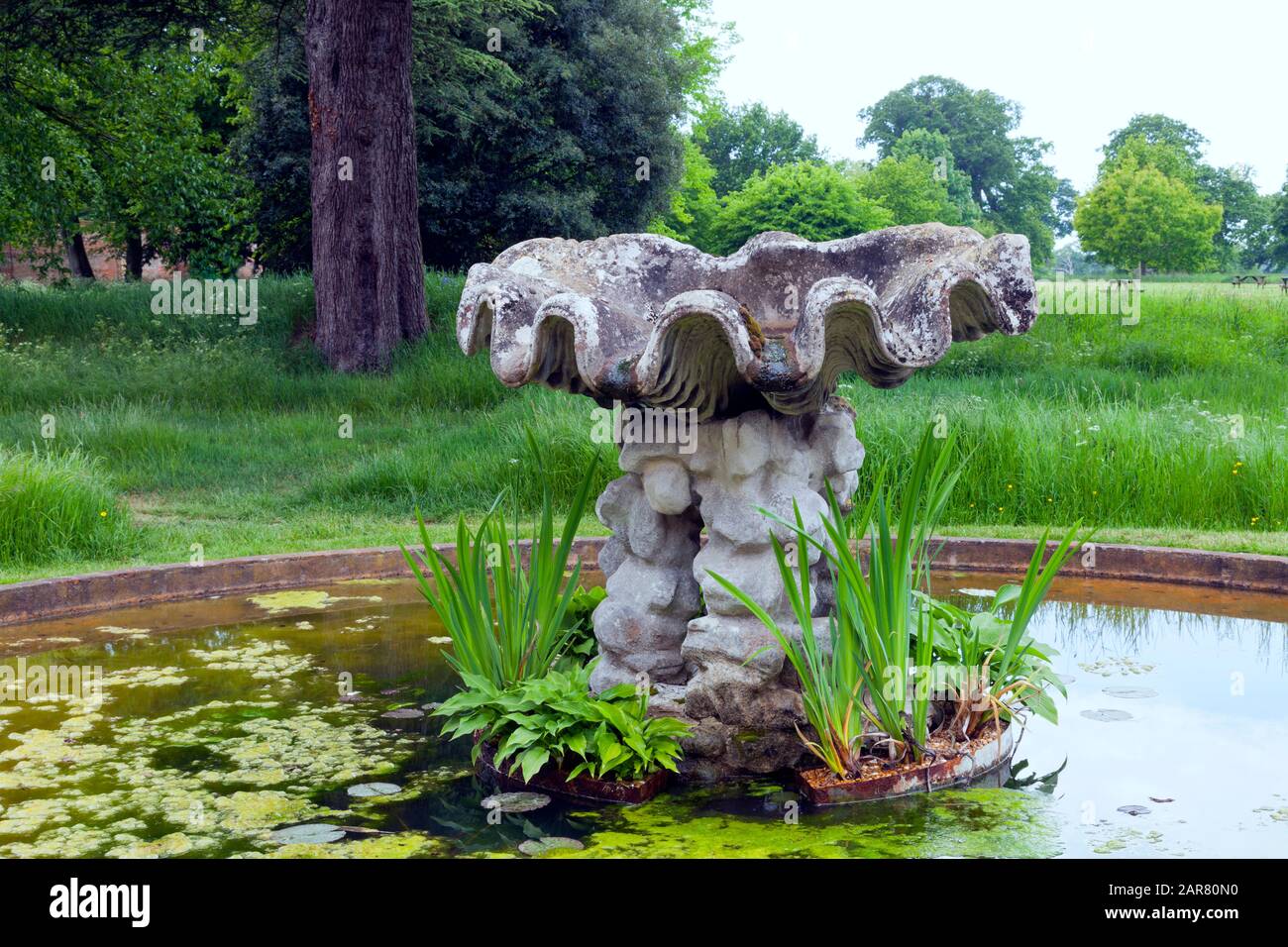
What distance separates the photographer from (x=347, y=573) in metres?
6.43

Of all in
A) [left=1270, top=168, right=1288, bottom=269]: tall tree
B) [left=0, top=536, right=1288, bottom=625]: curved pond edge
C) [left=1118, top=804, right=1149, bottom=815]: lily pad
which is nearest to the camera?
[left=1118, top=804, right=1149, bottom=815]: lily pad

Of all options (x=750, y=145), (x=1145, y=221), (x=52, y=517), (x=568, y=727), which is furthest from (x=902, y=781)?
(x=750, y=145)

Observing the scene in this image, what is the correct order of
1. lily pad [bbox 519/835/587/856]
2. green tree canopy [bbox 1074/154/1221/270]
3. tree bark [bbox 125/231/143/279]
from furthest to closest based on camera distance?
green tree canopy [bbox 1074/154/1221/270] < tree bark [bbox 125/231/143/279] < lily pad [bbox 519/835/587/856]

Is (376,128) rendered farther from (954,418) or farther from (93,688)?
(93,688)

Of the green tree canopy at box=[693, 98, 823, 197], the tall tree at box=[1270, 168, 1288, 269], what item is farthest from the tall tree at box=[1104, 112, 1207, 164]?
the green tree canopy at box=[693, 98, 823, 197]

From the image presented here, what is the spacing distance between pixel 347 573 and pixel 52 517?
1899 millimetres

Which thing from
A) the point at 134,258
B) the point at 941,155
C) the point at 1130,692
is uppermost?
the point at 941,155

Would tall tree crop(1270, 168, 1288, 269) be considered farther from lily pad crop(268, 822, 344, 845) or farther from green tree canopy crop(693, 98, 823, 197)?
lily pad crop(268, 822, 344, 845)

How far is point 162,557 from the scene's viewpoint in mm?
6977

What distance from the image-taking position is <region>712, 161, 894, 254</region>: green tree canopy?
37.3m

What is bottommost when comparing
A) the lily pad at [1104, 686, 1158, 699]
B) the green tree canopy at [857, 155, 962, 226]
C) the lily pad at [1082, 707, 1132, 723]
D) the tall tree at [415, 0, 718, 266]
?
the lily pad at [1082, 707, 1132, 723]

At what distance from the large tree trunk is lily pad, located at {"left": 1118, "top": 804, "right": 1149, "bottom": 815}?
11289 mm

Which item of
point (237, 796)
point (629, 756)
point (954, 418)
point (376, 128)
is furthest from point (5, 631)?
point (376, 128)

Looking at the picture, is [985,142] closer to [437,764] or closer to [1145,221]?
[1145,221]
